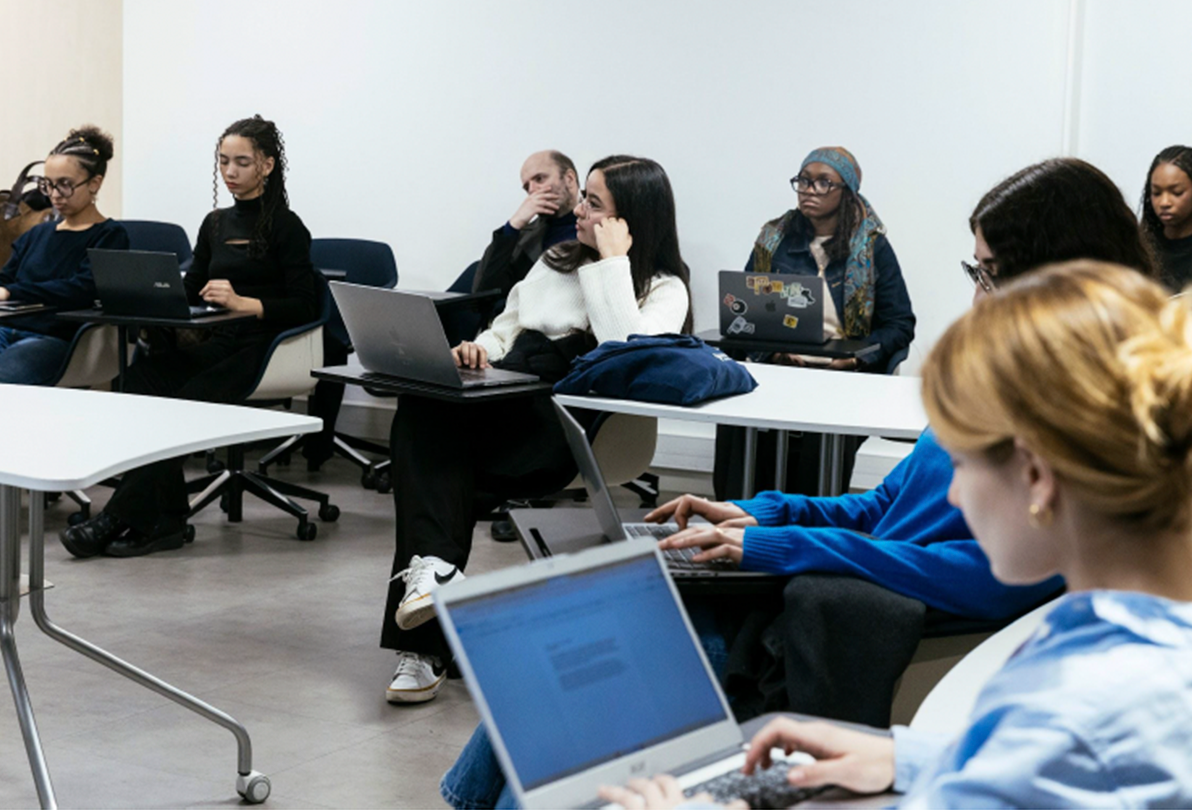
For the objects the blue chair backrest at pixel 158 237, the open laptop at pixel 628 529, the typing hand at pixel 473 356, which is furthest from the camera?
the blue chair backrest at pixel 158 237

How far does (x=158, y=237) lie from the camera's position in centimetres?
595

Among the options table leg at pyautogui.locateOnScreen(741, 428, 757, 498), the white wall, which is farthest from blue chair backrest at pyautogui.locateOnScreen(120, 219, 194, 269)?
table leg at pyautogui.locateOnScreen(741, 428, 757, 498)

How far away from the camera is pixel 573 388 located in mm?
2850

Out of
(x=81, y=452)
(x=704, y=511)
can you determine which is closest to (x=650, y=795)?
(x=704, y=511)

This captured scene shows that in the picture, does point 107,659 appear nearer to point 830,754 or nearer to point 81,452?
point 81,452

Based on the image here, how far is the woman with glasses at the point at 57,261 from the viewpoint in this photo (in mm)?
4633

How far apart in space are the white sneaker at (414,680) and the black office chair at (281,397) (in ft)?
4.88

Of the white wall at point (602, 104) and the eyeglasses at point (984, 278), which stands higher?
the white wall at point (602, 104)

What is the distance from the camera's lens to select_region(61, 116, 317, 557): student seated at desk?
423cm

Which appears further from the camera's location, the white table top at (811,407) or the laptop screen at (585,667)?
the white table top at (811,407)

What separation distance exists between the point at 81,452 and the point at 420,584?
944mm

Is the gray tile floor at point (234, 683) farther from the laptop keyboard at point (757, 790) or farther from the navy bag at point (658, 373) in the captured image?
the laptop keyboard at point (757, 790)

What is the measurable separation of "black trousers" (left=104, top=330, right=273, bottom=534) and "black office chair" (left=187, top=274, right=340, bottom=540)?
2.3 inches

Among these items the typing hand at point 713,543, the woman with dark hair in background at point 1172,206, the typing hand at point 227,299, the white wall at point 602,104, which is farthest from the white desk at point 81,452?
the white wall at point 602,104
